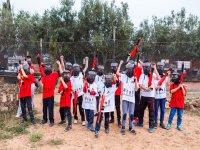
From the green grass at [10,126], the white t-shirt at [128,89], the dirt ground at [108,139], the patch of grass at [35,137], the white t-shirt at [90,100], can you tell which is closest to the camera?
the dirt ground at [108,139]

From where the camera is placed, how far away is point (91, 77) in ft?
28.8

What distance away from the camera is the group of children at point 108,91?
862 cm

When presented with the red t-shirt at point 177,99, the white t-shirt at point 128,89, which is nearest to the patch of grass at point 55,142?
the white t-shirt at point 128,89

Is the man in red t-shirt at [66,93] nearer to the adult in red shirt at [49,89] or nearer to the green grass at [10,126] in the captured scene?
the adult in red shirt at [49,89]

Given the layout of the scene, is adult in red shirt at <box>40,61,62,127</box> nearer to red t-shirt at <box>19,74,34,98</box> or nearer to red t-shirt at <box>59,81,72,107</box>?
red t-shirt at <box>59,81,72,107</box>

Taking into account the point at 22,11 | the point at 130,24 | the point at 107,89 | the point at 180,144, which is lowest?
the point at 180,144

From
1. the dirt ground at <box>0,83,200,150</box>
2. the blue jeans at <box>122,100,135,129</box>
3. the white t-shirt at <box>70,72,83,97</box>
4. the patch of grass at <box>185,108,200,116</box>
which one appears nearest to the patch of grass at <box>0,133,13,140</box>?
the dirt ground at <box>0,83,200,150</box>

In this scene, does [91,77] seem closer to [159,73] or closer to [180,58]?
[159,73]

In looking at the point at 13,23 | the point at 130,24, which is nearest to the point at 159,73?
the point at 130,24

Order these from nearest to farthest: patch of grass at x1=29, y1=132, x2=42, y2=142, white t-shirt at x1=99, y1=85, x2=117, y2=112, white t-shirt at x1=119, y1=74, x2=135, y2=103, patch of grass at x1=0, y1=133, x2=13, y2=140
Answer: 1. patch of grass at x1=29, y1=132, x2=42, y2=142
2. patch of grass at x1=0, y1=133, x2=13, y2=140
3. white t-shirt at x1=99, y1=85, x2=117, y2=112
4. white t-shirt at x1=119, y1=74, x2=135, y2=103

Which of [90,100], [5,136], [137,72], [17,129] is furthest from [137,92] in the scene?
[5,136]

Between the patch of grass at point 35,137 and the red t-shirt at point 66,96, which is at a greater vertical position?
the red t-shirt at point 66,96

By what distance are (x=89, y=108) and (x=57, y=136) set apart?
47.1 inches

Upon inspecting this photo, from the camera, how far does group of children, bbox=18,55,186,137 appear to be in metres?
8.62
